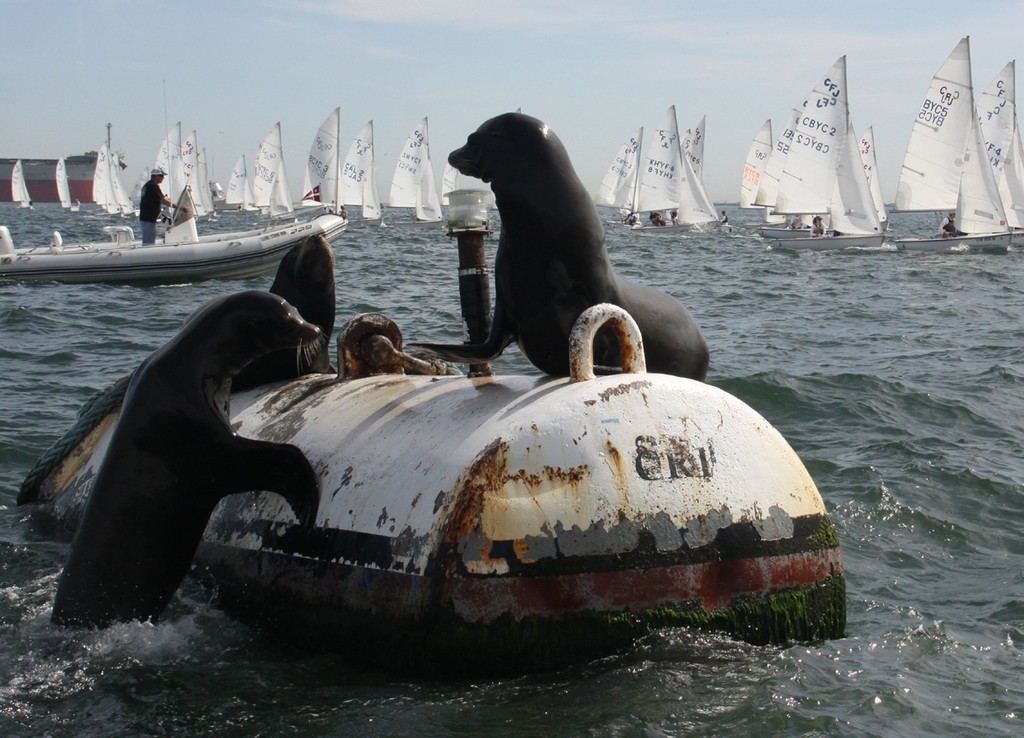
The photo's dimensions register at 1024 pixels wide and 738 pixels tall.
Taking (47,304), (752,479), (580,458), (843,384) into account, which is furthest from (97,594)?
(47,304)

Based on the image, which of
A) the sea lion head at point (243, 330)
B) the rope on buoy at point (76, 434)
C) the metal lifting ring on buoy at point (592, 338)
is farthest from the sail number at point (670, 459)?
the rope on buoy at point (76, 434)

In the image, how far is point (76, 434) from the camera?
654 cm

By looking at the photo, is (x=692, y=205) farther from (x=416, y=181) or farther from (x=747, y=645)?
(x=747, y=645)

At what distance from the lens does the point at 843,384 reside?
11.2 metres

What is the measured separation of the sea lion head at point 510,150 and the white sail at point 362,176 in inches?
2115

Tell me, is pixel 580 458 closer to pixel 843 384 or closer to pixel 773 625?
pixel 773 625

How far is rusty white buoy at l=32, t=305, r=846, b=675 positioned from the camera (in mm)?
4090

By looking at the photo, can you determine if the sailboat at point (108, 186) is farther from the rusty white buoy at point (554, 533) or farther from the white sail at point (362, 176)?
the rusty white buoy at point (554, 533)

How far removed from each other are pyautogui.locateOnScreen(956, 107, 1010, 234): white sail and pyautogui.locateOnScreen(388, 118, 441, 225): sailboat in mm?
27202

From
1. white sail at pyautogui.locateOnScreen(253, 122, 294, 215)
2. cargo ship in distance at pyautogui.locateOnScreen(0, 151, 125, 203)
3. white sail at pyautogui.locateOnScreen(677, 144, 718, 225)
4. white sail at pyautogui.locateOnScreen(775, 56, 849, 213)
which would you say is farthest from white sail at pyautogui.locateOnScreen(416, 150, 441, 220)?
cargo ship in distance at pyautogui.locateOnScreen(0, 151, 125, 203)

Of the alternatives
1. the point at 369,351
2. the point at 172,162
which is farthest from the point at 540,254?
the point at 172,162

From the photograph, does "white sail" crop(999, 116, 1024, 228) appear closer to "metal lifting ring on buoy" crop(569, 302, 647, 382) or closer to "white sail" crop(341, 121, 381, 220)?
"white sail" crop(341, 121, 381, 220)

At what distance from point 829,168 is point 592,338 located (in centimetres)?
4059

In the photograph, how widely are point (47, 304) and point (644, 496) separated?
14.9 m
